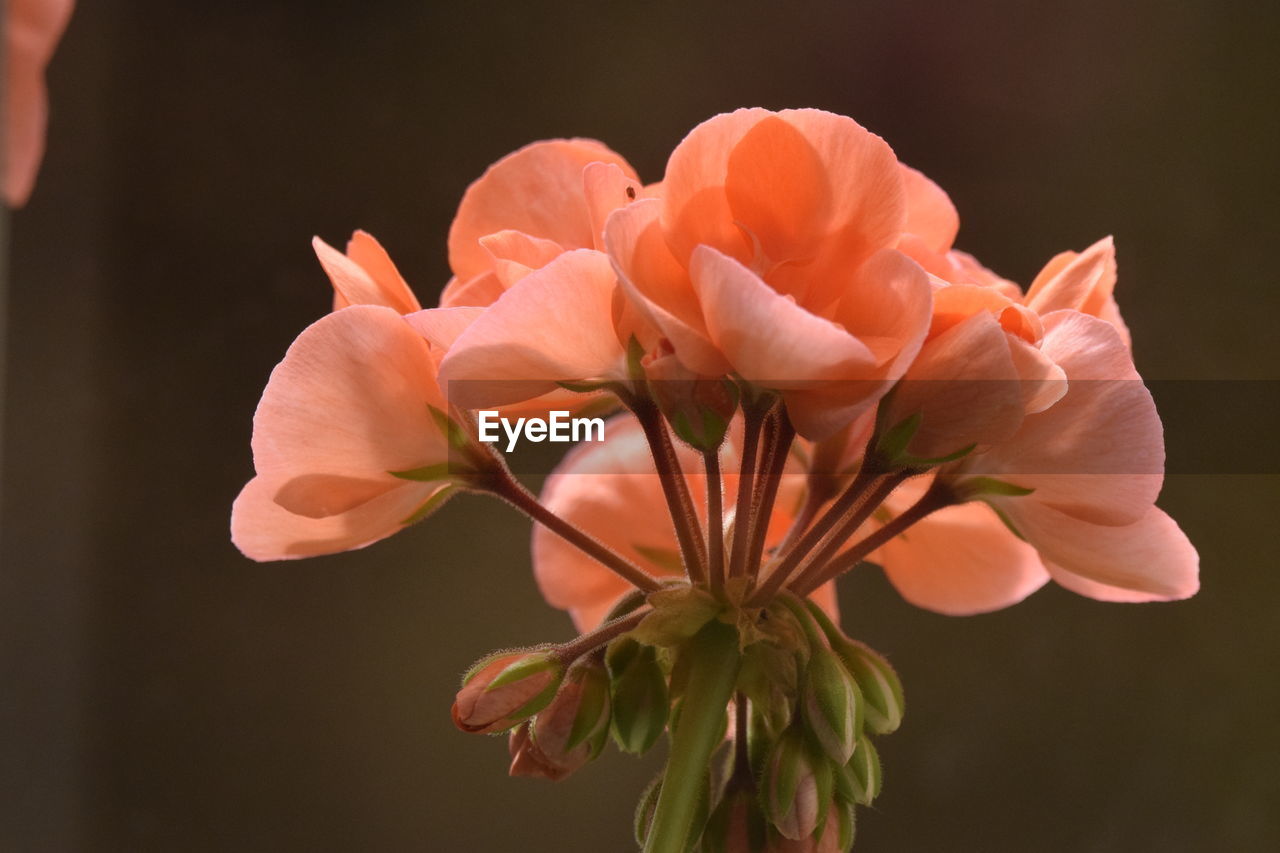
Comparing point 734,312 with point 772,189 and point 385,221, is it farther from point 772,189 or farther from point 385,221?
point 385,221

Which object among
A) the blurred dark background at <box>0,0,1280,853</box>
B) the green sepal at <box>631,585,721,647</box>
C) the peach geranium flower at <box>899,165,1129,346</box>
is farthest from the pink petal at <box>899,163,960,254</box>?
the blurred dark background at <box>0,0,1280,853</box>

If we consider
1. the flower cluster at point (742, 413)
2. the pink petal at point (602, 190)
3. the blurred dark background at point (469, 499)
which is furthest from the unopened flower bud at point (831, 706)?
the blurred dark background at point (469, 499)

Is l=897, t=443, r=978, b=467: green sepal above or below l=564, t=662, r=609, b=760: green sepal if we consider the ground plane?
above

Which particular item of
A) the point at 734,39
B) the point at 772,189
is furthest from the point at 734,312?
the point at 734,39

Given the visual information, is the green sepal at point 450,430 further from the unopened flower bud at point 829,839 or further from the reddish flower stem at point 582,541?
the unopened flower bud at point 829,839

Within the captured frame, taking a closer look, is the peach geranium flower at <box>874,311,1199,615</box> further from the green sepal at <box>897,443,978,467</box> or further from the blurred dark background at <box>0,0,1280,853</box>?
the blurred dark background at <box>0,0,1280,853</box>

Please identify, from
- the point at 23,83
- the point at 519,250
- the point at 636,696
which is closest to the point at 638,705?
the point at 636,696
